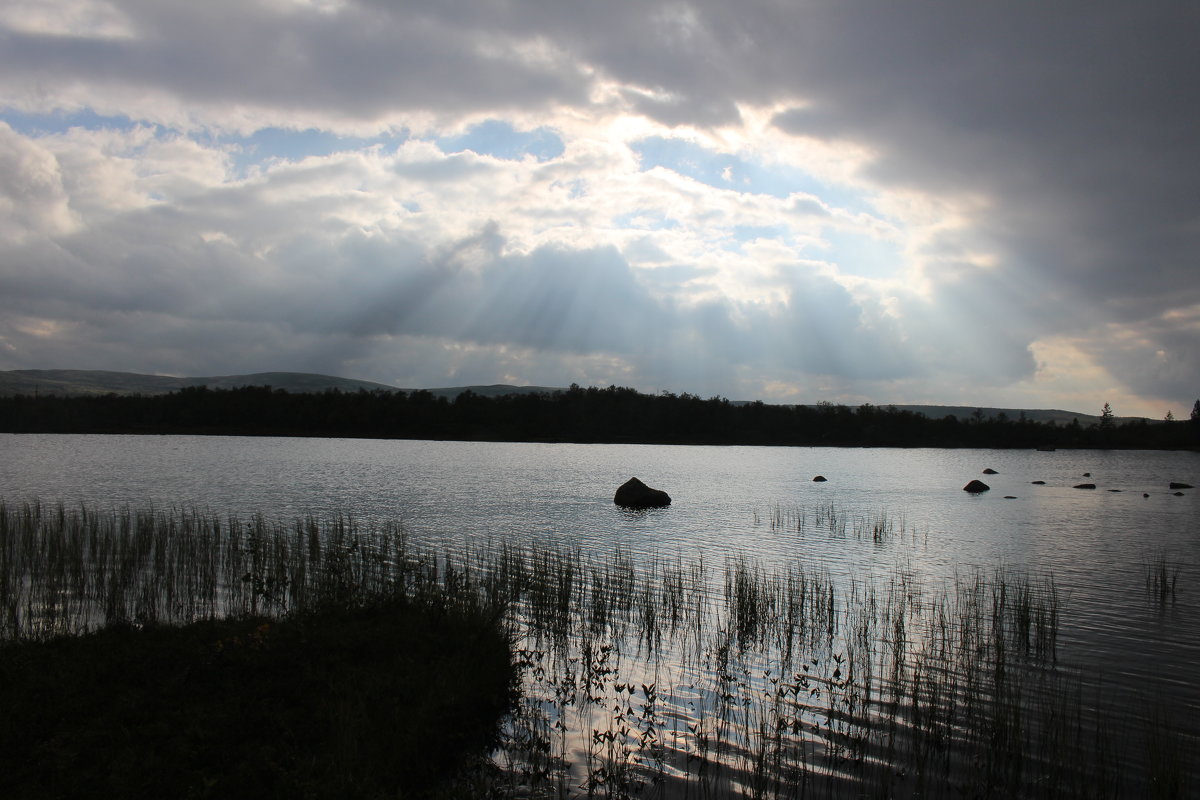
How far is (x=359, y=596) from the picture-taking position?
49.6 feet

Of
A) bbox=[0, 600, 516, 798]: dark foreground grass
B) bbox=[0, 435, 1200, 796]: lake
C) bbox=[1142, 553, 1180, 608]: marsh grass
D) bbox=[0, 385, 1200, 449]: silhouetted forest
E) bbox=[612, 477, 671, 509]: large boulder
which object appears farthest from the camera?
bbox=[0, 385, 1200, 449]: silhouetted forest

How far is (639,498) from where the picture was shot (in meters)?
44.1

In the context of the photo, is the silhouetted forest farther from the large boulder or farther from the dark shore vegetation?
the dark shore vegetation

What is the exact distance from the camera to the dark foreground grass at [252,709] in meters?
7.91

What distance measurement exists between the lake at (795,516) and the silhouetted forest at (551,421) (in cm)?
7710

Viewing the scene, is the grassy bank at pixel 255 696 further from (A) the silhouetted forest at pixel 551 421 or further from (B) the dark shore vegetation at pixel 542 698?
(A) the silhouetted forest at pixel 551 421

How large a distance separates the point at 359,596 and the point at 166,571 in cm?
839

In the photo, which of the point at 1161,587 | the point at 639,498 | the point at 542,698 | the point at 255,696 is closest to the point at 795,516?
the point at 639,498

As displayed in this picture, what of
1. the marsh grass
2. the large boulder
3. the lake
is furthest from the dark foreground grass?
the large boulder

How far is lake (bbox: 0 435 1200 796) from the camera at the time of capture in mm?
18578

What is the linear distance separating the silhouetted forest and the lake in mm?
77102

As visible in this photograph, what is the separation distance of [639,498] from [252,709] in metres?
35.2

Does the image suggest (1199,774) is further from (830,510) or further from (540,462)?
(540,462)

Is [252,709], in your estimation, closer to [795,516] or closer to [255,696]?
[255,696]
